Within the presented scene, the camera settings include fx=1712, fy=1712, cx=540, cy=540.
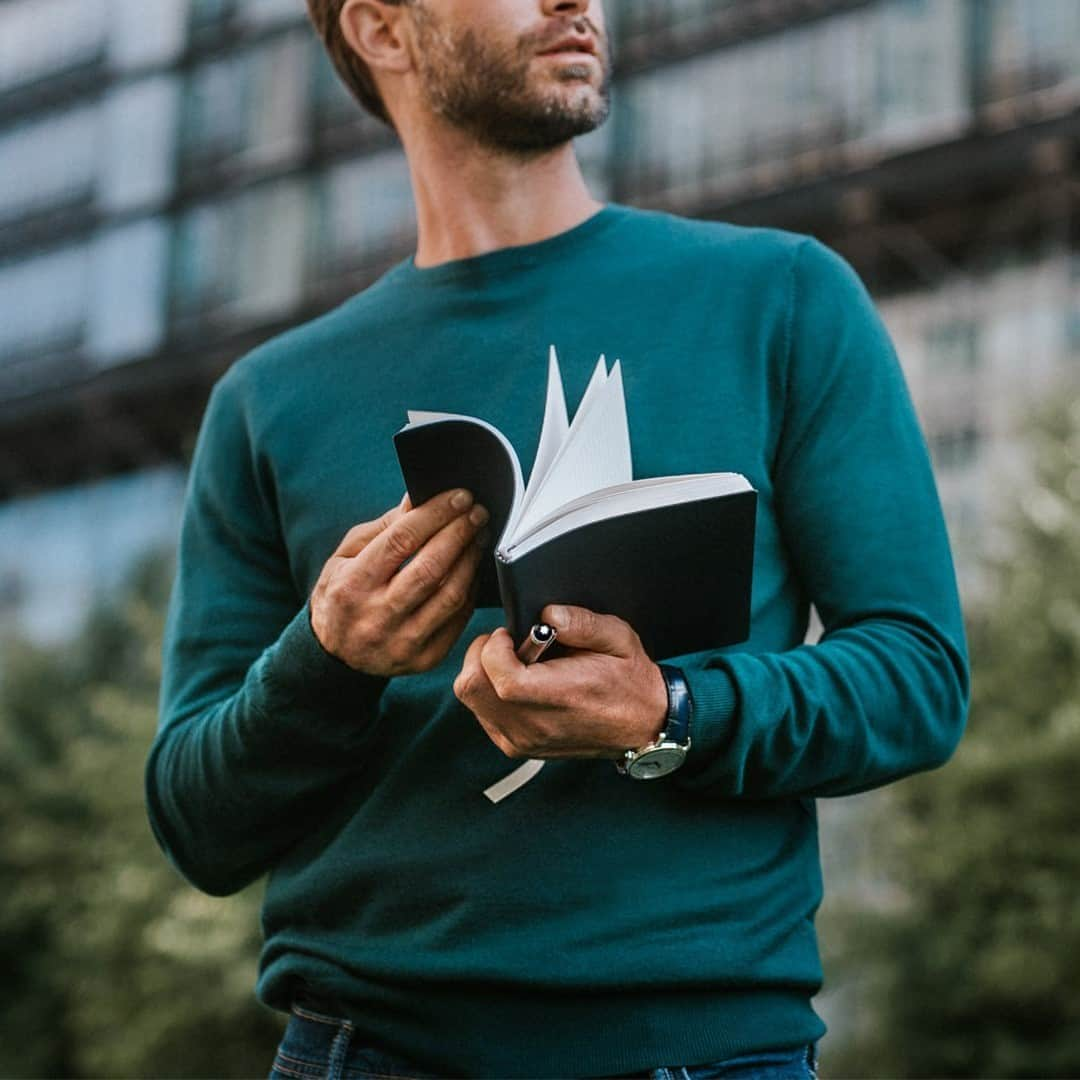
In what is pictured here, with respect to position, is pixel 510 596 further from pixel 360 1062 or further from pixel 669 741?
pixel 360 1062

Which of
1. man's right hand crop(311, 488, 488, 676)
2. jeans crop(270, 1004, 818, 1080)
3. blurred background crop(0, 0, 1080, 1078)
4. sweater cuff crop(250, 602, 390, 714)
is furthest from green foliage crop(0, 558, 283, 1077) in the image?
man's right hand crop(311, 488, 488, 676)

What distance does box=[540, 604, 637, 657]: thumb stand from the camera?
154cm

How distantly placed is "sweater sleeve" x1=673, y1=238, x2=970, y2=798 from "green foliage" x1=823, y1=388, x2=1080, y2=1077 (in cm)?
1111

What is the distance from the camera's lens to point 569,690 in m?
1.54

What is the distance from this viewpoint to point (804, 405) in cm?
200

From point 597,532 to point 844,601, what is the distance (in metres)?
0.48

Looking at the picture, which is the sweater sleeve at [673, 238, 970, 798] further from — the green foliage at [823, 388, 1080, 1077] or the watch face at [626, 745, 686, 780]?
the green foliage at [823, 388, 1080, 1077]

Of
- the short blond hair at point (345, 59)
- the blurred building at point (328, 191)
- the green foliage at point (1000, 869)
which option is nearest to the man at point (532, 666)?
the short blond hair at point (345, 59)

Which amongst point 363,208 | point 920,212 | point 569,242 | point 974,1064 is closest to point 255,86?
point 363,208

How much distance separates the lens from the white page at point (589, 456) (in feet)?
5.14

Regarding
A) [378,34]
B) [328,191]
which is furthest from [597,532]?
[328,191]

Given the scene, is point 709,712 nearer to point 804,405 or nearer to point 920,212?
point 804,405

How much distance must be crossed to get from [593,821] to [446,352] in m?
0.66

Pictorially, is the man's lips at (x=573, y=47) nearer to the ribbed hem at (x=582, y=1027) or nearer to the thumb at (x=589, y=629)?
the thumb at (x=589, y=629)
